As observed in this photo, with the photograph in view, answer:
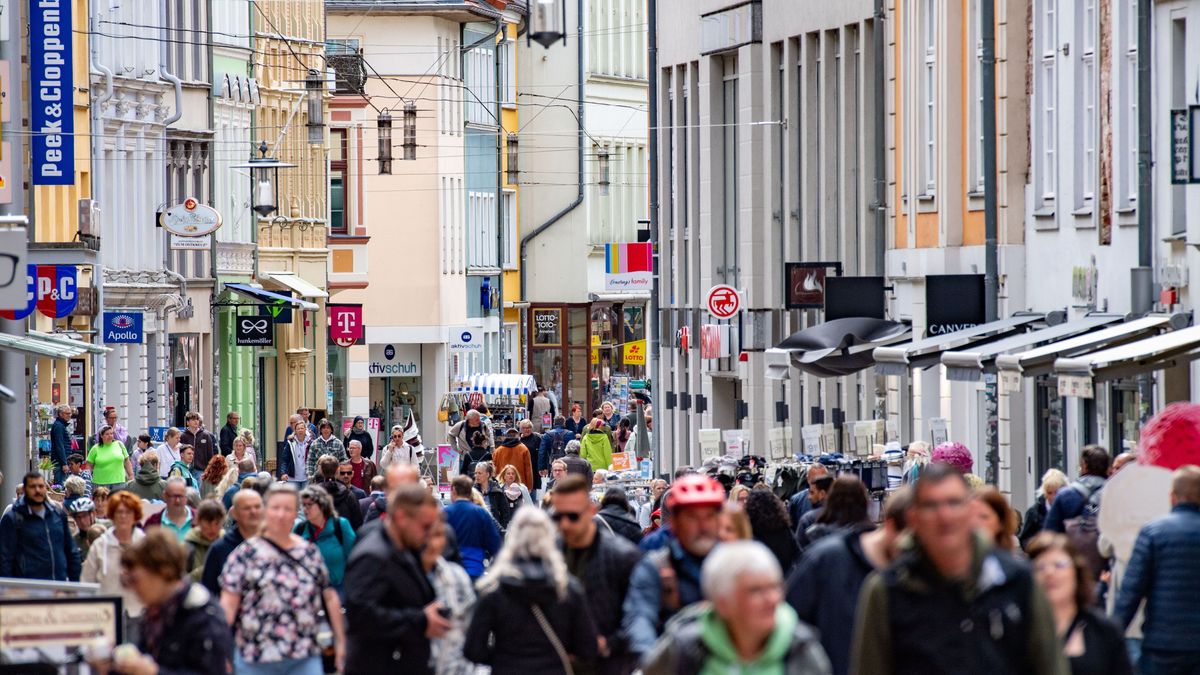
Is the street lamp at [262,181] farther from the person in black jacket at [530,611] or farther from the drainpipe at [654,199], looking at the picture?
the person in black jacket at [530,611]

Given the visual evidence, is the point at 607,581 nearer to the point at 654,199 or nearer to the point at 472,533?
the point at 472,533

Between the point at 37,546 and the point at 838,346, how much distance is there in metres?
14.4

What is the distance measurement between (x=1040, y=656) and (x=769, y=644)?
2.68 ft

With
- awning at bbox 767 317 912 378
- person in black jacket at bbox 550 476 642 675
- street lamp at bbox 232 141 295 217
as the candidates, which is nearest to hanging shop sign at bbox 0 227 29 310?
person in black jacket at bbox 550 476 642 675

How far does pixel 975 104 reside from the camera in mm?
33906

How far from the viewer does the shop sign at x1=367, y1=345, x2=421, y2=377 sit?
269 ft

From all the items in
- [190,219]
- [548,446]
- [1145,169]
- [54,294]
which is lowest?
[548,446]

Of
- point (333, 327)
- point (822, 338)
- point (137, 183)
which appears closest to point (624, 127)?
point (333, 327)

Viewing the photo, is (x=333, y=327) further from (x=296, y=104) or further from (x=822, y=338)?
(x=822, y=338)

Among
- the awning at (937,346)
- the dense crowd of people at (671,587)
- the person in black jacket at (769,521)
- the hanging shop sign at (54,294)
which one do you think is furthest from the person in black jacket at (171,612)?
the hanging shop sign at (54,294)

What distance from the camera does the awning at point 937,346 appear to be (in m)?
28.8

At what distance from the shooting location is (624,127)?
94188mm

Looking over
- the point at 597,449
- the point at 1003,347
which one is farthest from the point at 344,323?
the point at 1003,347

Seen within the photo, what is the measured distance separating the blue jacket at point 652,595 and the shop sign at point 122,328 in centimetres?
3586
